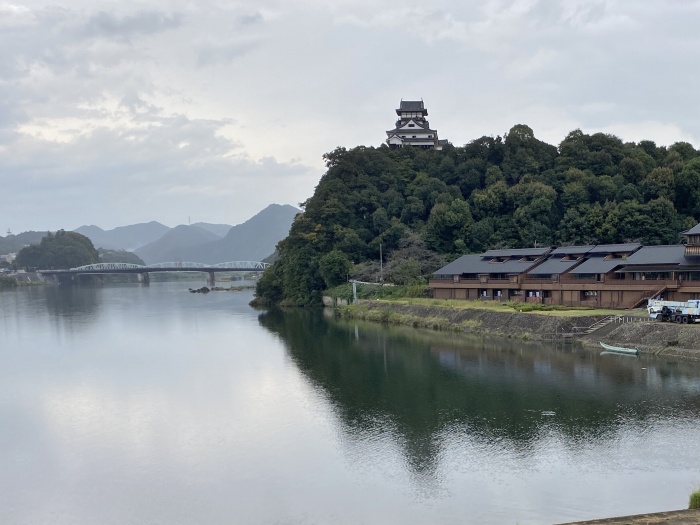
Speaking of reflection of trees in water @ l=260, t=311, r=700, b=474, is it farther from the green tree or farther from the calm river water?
the green tree

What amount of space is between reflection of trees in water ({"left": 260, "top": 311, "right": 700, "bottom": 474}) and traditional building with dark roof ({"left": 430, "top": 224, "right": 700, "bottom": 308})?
744cm

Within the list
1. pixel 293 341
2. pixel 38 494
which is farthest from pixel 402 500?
pixel 293 341

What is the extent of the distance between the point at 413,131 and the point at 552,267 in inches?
1843

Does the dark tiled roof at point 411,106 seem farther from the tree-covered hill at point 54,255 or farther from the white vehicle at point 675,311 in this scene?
the tree-covered hill at point 54,255

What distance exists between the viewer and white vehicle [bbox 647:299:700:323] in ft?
97.3

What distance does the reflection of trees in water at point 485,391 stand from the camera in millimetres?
19328

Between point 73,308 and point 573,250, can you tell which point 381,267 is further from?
point 73,308

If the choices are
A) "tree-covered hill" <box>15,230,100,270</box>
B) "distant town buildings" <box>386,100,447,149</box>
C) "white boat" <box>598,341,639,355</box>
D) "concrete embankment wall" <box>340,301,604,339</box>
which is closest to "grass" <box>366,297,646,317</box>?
"concrete embankment wall" <box>340,301,604,339</box>

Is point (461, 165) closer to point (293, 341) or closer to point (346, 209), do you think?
point (346, 209)

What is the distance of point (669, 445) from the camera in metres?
17.1

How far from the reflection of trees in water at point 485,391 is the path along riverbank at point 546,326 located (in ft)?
5.73

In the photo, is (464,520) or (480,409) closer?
(464,520)

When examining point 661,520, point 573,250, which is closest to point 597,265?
point 573,250

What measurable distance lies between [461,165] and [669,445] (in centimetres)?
5058
